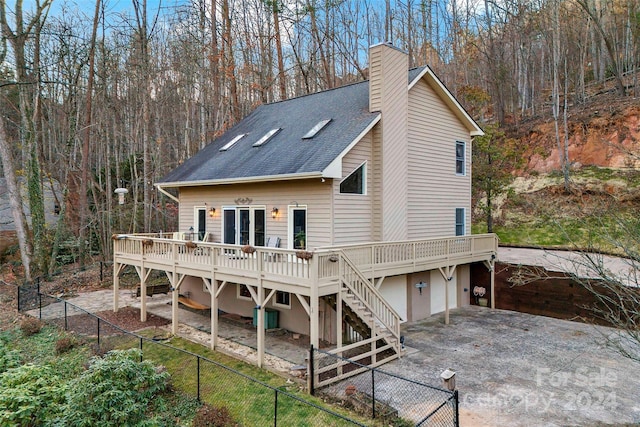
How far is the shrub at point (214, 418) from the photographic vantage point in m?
6.98

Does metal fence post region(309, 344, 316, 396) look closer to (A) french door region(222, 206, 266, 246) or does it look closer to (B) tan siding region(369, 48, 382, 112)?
(A) french door region(222, 206, 266, 246)

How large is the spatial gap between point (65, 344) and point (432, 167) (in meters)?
13.0

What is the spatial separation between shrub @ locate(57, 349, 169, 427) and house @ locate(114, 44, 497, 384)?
271cm

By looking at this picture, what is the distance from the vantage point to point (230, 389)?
8.37m

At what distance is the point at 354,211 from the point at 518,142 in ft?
65.1

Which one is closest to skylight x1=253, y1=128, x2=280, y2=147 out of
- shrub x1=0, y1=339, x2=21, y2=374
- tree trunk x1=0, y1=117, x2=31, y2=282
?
shrub x1=0, y1=339, x2=21, y2=374

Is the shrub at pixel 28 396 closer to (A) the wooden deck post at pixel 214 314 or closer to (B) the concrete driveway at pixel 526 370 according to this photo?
(A) the wooden deck post at pixel 214 314

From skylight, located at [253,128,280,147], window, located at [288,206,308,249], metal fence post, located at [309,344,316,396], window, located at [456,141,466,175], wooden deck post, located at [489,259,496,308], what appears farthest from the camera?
window, located at [456,141,466,175]

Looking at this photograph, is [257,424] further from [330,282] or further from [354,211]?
[354,211]

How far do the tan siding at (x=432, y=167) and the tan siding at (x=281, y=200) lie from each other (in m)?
3.77

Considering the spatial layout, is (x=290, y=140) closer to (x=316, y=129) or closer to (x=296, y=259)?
(x=316, y=129)

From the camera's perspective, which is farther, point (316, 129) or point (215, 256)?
point (316, 129)

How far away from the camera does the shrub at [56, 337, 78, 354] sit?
34.7 feet

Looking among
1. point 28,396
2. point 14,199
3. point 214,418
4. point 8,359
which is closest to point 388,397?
point 214,418
